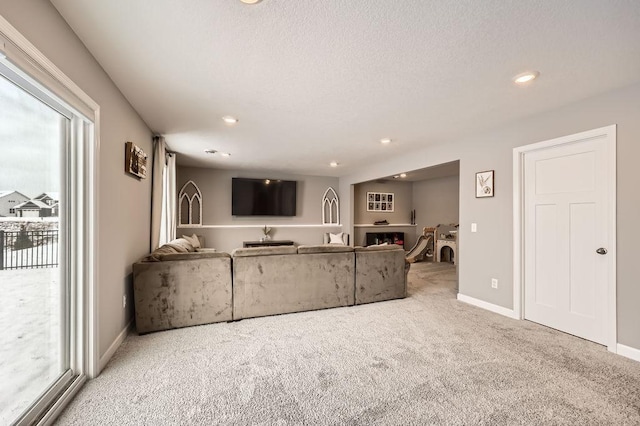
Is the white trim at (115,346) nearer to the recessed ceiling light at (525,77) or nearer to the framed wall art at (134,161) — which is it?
the framed wall art at (134,161)

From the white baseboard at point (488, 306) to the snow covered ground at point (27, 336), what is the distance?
424 cm

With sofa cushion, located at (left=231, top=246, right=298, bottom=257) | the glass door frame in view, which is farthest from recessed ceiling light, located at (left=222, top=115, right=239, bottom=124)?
sofa cushion, located at (left=231, top=246, right=298, bottom=257)

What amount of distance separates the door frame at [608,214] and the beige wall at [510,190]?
38 mm

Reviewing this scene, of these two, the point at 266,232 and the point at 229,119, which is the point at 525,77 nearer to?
the point at 229,119

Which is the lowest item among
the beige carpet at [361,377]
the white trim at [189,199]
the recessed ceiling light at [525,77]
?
the beige carpet at [361,377]

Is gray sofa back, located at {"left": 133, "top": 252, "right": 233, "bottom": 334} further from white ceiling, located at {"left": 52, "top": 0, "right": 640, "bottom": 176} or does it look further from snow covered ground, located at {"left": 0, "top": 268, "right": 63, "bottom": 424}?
white ceiling, located at {"left": 52, "top": 0, "right": 640, "bottom": 176}

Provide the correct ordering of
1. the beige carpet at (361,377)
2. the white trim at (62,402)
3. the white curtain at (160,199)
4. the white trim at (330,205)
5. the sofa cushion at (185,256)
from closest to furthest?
the white trim at (62,402)
the beige carpet at (361,377)
the sofa cushion at (185,256)
the white curtain at (160,199)
the white trim at (330,205)

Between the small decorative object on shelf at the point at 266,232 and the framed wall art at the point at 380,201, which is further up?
the framed wall art at the point at 380,201

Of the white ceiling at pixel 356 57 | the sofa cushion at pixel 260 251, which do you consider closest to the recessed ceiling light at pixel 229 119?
the white ceiling at pixel 356 57

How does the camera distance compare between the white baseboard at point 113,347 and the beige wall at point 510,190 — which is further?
the beige wall at point 510,190

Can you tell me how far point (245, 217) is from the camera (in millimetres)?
7148

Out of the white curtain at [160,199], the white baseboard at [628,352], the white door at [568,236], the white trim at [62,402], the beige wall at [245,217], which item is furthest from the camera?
the beige wall at [245,217]

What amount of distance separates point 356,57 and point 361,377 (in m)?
2.30

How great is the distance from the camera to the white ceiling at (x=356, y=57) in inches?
61.4
